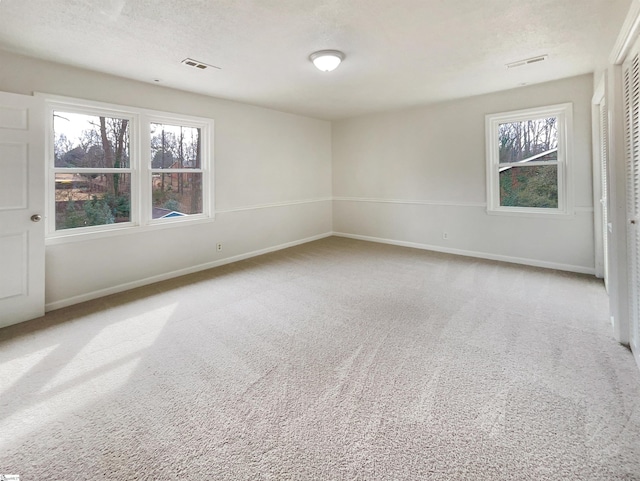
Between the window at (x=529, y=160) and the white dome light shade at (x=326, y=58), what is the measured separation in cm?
294

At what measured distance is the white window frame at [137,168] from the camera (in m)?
3.42

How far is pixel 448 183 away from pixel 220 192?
3.70 m

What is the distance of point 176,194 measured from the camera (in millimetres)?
4602

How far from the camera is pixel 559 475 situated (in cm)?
140

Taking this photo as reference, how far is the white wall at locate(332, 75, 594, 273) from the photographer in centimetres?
439

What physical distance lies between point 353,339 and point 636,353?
1900mm

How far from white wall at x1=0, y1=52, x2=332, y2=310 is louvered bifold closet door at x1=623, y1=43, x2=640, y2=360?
452 cm

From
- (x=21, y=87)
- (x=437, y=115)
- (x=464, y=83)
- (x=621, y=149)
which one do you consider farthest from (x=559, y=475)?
(x=437, y=115)

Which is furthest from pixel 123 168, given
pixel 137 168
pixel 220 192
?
pixel 220 192

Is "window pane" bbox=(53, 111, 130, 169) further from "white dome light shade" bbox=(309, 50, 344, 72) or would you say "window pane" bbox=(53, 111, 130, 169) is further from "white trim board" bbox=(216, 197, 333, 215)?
"white dome light shade" bbox=(309, 50, 344, 72)

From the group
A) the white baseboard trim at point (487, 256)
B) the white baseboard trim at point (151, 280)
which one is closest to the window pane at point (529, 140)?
the white baseboard trim at point (487, 256)

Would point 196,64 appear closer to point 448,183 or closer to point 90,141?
point 90,141

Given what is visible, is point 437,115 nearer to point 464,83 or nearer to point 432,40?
point 464,83

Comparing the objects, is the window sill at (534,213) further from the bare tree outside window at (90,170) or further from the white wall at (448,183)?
the bare tree outside window at (90,170)
